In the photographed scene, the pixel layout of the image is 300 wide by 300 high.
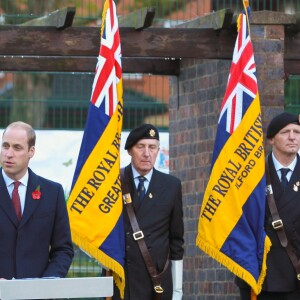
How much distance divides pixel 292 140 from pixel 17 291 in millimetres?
4433

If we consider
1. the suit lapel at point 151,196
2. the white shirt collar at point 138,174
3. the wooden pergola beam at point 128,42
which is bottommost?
the suit lapel at point 151,196

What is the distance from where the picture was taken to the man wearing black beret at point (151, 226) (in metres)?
9.79

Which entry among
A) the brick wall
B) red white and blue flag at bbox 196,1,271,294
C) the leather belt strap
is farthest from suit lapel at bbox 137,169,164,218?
the brick wall

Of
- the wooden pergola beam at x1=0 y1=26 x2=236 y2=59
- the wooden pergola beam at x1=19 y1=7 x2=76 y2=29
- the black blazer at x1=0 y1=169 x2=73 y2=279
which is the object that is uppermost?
the wooden pergola beam at x1=19 y1=7 x2=76 y2=29

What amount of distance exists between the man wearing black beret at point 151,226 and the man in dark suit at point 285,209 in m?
0.75

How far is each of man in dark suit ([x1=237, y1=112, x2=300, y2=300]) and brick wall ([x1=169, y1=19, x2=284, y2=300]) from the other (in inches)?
78.2

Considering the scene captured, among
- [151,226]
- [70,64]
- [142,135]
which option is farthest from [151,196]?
[70,64]

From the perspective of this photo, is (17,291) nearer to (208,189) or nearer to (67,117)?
(208,189)

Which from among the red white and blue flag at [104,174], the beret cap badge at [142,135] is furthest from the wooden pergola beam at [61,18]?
the beret cap badge at [142,135]

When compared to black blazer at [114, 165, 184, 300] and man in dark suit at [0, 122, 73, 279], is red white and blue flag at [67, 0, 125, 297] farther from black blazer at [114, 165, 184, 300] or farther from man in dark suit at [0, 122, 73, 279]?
man in dark suit at [0, 122, 73, 279]

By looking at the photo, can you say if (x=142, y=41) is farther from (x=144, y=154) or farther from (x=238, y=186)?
(x=144, y=154)

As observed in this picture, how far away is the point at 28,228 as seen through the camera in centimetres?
760

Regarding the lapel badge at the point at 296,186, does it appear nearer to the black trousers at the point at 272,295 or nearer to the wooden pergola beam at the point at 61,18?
the black trousers at the point at 272,295

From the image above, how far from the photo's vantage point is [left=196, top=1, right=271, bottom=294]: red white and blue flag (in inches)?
411
